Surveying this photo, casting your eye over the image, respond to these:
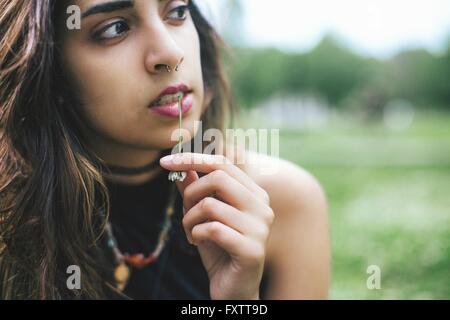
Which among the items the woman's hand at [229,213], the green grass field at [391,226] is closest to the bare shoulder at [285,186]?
the woman's hand at [229,213]

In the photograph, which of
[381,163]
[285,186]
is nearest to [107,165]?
[285,186]

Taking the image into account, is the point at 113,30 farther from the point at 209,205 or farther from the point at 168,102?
the point at 209,205

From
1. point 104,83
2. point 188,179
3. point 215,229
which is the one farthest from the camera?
point 104,83

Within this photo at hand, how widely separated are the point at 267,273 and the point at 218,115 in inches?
27.8

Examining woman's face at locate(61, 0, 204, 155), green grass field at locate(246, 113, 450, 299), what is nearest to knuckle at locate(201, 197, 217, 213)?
woman's face at locate(61, 0, 204, 155)

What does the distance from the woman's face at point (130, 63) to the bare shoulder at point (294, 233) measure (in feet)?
1.59

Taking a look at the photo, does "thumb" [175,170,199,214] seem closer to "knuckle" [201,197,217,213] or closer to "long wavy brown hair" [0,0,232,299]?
"knuckle" [201,197,217,213]

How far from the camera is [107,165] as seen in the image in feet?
6.15

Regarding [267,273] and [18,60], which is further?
[267,273]

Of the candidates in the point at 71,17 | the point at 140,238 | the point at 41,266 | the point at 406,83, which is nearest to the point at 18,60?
the point at 71,17

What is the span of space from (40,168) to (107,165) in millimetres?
346

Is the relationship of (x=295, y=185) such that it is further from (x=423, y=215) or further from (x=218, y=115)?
(x=423, y=215)

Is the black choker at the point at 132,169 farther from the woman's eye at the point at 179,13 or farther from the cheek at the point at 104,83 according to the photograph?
the woman's eye at the point at 179,13
